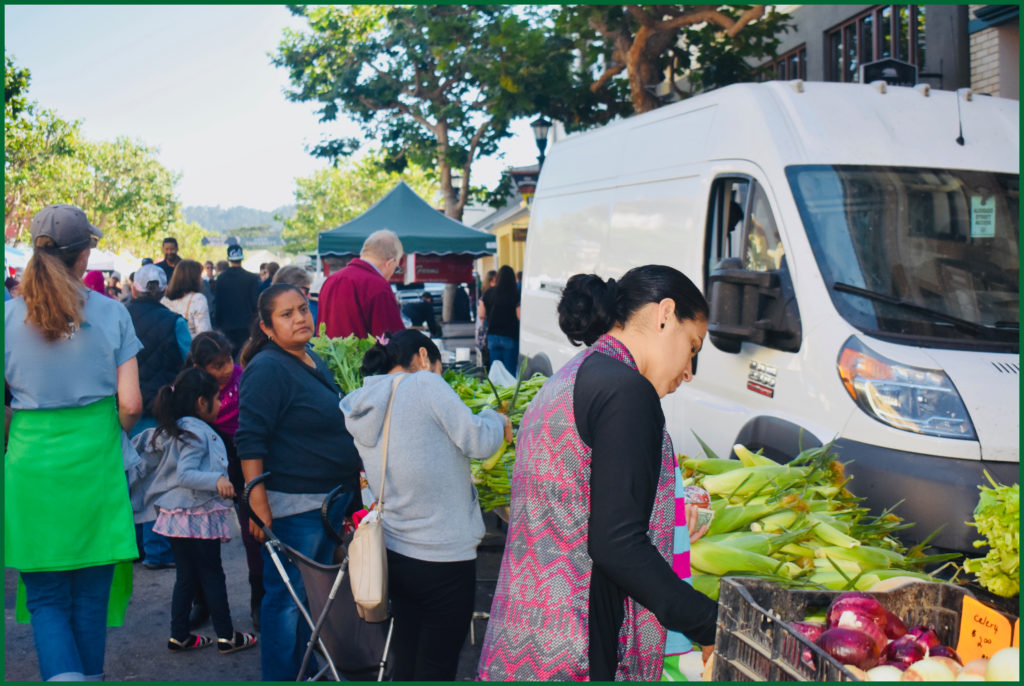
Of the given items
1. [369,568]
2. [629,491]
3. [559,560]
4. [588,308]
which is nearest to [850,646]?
[629,491]

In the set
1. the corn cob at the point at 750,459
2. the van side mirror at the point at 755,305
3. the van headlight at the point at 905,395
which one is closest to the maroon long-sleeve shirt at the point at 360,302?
the van side mirror at the point at 755,305

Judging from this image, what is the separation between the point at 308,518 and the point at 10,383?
4.52 feet

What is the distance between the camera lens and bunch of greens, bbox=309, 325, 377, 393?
5957mm

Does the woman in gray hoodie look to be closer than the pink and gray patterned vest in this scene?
No

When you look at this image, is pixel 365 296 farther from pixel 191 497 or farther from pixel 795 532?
pixel 795 532

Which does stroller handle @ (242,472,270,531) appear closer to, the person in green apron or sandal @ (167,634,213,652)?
the person in green apron

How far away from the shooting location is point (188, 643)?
5547 millimetres

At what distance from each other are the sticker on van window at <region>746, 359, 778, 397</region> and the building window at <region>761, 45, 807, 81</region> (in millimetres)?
12412

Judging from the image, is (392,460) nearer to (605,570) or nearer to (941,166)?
(605,570)

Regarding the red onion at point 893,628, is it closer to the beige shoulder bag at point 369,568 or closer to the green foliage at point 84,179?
the beige shoulder bag at point 369,568

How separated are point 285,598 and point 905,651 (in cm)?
302

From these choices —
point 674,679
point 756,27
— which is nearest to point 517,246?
point 756,27

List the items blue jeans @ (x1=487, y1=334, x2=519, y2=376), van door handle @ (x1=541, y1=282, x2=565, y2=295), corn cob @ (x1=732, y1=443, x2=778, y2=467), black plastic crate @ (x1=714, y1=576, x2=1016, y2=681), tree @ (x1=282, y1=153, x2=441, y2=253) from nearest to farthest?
black plastic crate @ (x1=714, y1=576, x2=1016, y2=681) → corn cob @ (x1=732, y1=443, x2=778, y2=467) → van door handle @ (x1=541, y1=282, x2=565, y2=295) → blue jeans @ (x1=487, y1=334, x2=519, y2=376) → tree @ (x1=282, y1=153, x2=441, y2=253)

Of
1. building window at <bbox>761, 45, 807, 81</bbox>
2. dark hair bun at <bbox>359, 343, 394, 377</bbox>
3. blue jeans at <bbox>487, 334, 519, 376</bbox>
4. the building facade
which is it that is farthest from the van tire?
building window at <bbox>761, 45, 807, 81</bbox>
